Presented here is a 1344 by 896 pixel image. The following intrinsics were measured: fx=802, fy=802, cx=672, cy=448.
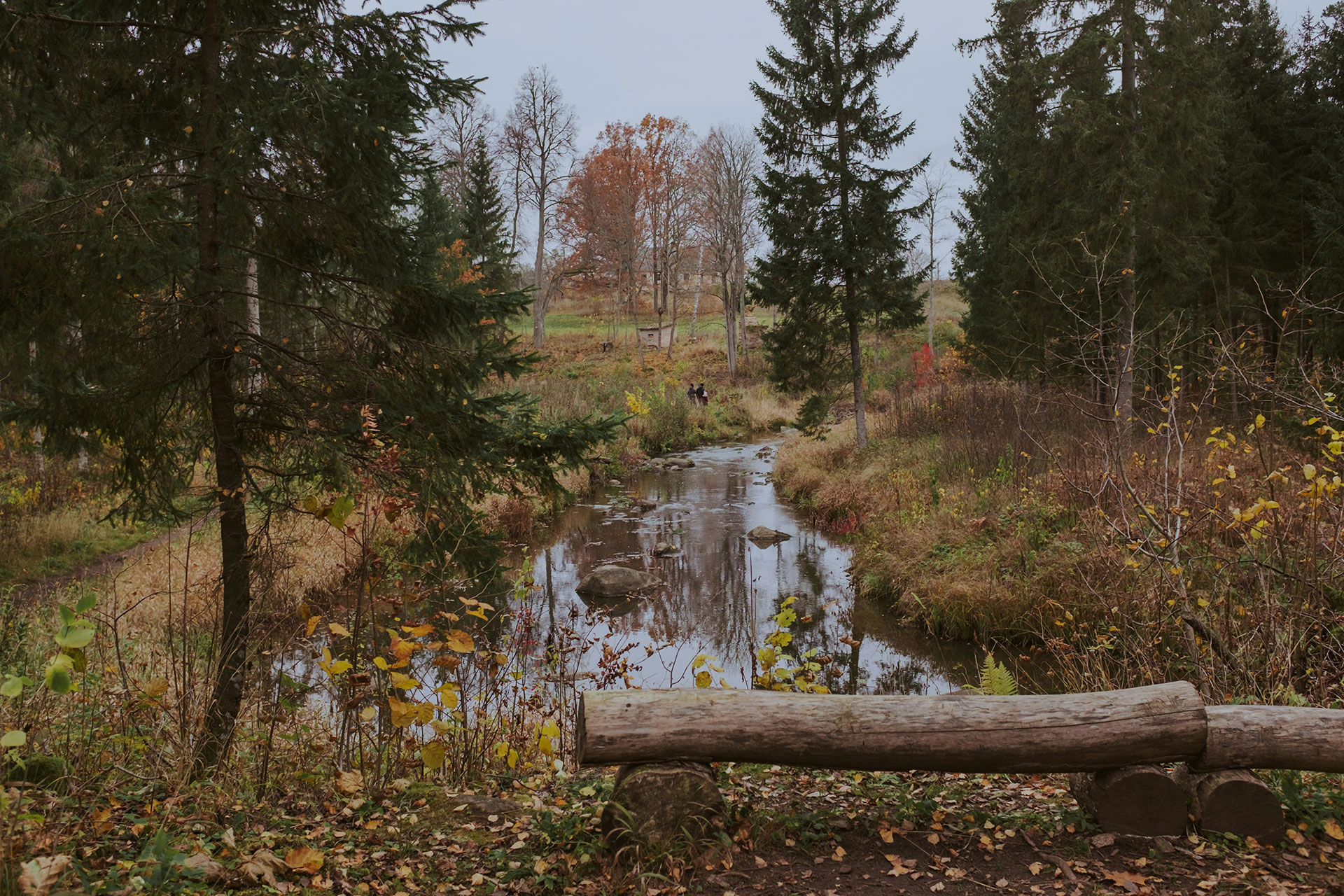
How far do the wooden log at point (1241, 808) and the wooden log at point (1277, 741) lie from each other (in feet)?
0.24

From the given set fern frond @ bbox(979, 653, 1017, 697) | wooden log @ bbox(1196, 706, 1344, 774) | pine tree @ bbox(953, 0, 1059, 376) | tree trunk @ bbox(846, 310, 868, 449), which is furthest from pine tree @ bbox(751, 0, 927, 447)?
wooden log @ bbox(1196, 706, 1344, 774)

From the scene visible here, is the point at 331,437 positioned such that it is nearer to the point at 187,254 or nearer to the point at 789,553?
the point at 187,254

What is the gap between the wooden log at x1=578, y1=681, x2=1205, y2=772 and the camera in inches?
127

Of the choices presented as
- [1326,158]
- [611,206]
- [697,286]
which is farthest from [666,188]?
[1326,158]

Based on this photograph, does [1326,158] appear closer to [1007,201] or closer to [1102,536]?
[1007,201]

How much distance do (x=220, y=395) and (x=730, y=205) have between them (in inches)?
1201

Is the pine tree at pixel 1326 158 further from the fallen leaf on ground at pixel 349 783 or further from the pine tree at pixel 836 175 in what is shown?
the fallen leaf on ground at pixel 349 783

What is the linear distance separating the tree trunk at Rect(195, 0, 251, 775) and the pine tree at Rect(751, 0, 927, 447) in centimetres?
1301

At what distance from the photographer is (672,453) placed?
76.9 feet

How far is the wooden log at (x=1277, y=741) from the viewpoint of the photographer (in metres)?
3.35

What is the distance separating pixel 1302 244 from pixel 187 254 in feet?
70.4

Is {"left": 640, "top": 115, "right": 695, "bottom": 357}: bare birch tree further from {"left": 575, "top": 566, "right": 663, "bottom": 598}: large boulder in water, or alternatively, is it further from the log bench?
the log bench

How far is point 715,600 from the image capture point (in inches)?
406

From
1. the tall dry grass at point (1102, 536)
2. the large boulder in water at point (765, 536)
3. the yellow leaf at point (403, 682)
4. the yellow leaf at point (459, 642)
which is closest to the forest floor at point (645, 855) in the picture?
the yellow leaf at point (403, 682)
